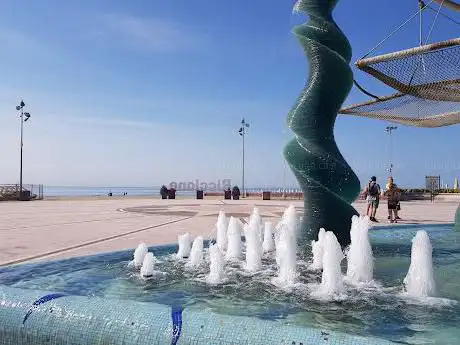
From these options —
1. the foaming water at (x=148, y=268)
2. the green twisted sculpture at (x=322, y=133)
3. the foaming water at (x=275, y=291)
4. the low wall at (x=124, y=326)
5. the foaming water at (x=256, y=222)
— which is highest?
the green twisted sculpture at (x=322, y=133)

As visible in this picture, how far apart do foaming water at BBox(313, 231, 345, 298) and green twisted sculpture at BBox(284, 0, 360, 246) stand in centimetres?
256

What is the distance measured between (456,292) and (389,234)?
677cm

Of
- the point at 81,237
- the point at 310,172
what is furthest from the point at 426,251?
the point at 81,237

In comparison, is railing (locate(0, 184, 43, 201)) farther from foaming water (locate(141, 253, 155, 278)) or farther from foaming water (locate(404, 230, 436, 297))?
foaming water (locate(404, 230, 436, 297))

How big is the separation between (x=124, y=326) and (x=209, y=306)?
5.93ft

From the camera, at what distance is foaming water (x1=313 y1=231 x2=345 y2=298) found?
5.52m

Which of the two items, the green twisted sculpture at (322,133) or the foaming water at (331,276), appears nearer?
the foaming water at (331,276)

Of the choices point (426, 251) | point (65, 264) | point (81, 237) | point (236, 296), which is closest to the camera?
point (236, 296)

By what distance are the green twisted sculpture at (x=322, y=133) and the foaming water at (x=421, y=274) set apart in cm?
280

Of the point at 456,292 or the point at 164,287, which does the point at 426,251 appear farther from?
the point at 164,287

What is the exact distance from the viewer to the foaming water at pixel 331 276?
5.52 metres

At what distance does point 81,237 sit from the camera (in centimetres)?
1185

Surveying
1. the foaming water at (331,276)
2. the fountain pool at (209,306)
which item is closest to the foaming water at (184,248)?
the fountain pool at (209,306)

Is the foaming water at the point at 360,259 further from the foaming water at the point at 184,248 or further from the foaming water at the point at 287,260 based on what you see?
the foaming water at the point at 184,248
